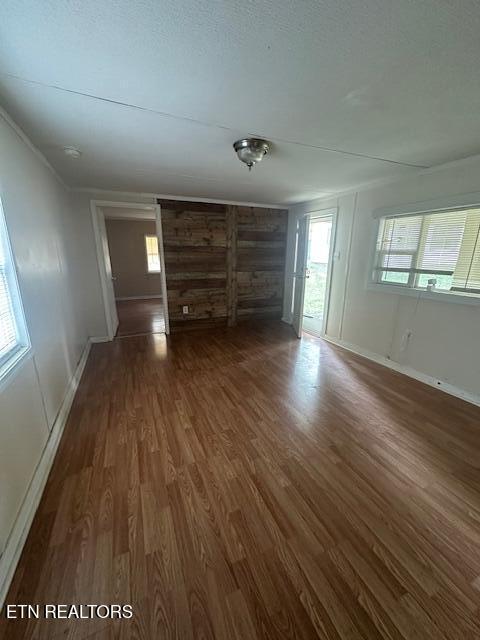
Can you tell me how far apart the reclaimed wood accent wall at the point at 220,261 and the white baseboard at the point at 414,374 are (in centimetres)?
191

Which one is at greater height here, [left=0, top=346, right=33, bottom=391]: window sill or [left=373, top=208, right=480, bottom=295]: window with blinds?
[left=373, top=208, right=480, bottom=295]: window with blinds

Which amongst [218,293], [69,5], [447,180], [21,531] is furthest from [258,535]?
[218,293]

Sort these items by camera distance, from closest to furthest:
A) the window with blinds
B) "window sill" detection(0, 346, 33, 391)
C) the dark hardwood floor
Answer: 1. "window sill" detection(0, 346, 33, 391)
2. the window with blinds
3. the dark hardwood floor

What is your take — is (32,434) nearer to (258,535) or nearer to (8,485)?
(8,485)

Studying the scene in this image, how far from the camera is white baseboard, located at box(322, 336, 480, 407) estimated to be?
7.85ft

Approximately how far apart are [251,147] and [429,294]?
2337 millimetres

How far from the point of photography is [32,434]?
151 centimetres

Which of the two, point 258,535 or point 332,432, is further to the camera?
point 332,432

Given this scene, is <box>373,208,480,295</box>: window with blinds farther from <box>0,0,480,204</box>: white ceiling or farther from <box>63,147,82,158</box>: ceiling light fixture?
<box>63,147,82,158</box>: ceiling light fixture

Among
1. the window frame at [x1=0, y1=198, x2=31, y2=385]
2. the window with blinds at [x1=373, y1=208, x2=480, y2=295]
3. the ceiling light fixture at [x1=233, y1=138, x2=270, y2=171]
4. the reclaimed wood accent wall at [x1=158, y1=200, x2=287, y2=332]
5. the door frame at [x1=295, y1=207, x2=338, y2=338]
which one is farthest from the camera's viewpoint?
the reclaimed wood accent wall at [x1=158, y1=200, x2=287, y2=332]

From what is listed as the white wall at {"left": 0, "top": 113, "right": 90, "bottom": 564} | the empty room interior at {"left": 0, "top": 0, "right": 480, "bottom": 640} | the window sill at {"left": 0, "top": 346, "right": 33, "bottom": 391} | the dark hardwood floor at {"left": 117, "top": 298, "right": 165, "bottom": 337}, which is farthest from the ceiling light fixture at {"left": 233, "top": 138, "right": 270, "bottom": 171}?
the dark hardwood floor at {"left": 117, "top": 298, "right": 165, "bottom": 337}

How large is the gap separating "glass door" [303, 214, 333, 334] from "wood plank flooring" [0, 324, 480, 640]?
79.2 inches

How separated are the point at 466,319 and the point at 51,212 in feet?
13.9

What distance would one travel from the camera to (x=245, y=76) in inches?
46.7
